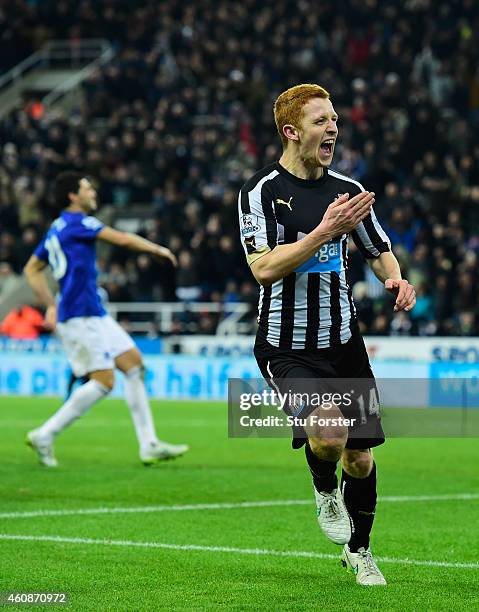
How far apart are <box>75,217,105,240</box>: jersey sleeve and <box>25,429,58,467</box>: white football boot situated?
172 centimetres

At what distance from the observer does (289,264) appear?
5.69 meters

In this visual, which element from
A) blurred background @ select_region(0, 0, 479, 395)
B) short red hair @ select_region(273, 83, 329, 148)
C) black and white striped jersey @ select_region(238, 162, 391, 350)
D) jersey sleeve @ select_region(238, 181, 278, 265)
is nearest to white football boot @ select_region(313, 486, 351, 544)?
black and white striped jersey @ select_region(238, 162, 391, 350)

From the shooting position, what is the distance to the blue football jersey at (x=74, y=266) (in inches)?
438

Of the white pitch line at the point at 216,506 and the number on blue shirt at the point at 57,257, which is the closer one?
the white pitch line at the point at 216,506

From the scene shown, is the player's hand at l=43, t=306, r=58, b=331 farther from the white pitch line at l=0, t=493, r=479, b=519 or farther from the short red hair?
the short red hair

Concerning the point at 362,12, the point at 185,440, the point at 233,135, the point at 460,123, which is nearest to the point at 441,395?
the point at 185,440

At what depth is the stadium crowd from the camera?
21500 millimetres

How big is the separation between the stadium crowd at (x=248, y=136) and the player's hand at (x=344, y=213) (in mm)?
14489

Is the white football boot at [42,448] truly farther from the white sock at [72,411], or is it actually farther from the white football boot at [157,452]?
the white football boot at [157,452]

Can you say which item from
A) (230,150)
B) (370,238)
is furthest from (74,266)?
(230,150)

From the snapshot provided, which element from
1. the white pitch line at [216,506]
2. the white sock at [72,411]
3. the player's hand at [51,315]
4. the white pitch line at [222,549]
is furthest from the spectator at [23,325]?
the white pitch line at [222,549]

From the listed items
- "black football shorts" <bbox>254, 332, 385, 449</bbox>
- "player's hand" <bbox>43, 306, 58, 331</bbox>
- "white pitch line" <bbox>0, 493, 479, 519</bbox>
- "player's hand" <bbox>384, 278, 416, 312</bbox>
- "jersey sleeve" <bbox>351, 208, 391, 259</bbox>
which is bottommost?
"white pitch line" <bbox>0, 493, 479, 519</bbox>

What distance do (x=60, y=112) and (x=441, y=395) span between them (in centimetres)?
1686

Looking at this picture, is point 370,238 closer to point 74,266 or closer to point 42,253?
point 74,266
